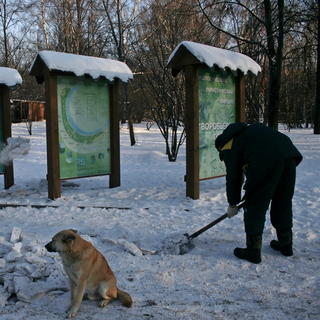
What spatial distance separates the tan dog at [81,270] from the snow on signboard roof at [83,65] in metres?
4.73

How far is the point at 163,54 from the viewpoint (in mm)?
13492

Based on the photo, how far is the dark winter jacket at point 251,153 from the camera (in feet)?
14.2

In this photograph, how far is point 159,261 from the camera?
4566mm

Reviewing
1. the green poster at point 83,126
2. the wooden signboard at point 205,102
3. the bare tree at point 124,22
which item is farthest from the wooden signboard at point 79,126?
the bare tree at point 124,22

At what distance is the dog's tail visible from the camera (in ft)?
11.4

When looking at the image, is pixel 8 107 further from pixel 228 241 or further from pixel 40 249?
pixel 228 241

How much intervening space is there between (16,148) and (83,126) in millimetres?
1336

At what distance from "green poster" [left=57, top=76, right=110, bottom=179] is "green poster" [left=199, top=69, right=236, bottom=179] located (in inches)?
81.5

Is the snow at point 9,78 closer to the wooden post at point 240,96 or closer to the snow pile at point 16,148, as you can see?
the snow pile at point 16,148

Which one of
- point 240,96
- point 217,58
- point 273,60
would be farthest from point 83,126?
point 273,60

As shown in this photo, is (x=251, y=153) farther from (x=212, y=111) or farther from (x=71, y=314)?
(x=212, y=111)

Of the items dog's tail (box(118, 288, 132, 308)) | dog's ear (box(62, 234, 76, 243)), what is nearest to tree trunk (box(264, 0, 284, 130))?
dog's tail (box(118, 288, 132, 308))

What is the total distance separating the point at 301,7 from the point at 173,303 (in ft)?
42.2

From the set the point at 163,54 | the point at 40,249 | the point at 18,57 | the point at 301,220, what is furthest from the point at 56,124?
the point at 18,57
